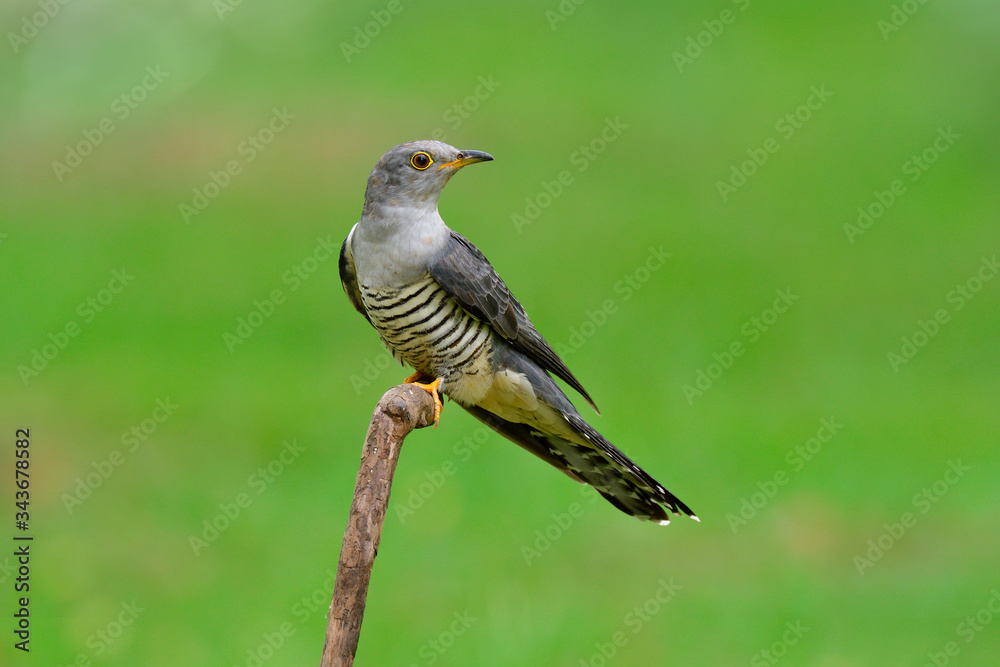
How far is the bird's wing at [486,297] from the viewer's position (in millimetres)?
4477

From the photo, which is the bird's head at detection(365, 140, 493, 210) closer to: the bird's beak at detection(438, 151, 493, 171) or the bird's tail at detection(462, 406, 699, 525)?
the bird's beak at detection(438, 151, 493, 171)

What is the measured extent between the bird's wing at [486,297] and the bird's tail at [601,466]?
21 cm

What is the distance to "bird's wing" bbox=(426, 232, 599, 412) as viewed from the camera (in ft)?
14.7

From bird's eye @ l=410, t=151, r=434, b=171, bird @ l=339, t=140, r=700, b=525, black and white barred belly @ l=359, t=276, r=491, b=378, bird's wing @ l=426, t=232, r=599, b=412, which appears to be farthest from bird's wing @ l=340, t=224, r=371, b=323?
bird's eye @ l=410, t=151, r=434, b=171

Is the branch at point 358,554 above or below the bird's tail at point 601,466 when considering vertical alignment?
below

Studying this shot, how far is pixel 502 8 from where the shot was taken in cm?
1988

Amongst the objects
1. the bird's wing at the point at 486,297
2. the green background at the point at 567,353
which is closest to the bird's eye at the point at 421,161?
the bird's wing at the point at 486,297

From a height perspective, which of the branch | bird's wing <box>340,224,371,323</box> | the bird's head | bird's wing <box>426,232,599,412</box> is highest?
the bird's head

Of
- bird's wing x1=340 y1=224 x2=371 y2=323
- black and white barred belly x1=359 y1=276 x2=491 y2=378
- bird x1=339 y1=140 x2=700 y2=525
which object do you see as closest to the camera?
bird x1=339 y1=140 x2=700 y2=525

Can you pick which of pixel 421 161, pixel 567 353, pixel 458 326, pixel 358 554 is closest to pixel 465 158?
pixel 421 161

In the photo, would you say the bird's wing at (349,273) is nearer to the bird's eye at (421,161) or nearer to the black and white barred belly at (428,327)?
the black and white barred belly at (428,327)

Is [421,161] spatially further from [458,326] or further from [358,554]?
[358,554]

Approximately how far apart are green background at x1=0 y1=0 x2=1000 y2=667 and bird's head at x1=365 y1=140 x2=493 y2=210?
4080 mm

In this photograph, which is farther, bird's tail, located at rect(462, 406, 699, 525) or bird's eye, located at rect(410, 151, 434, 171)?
bird's tail, located at rect(462, 406, 699, 525)
